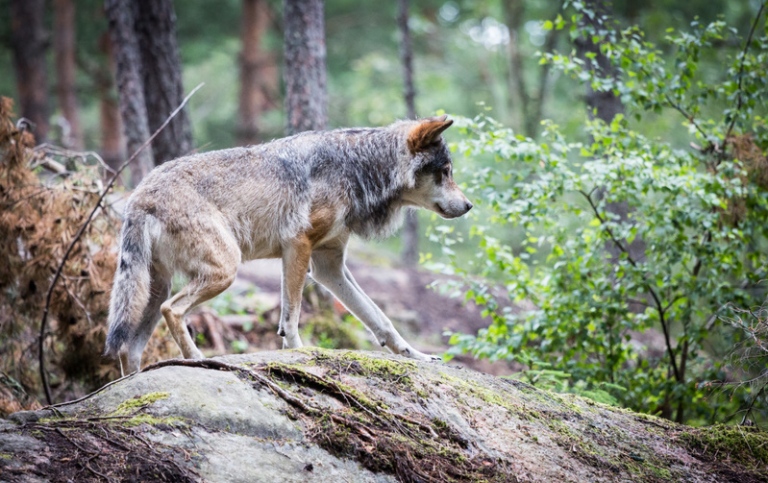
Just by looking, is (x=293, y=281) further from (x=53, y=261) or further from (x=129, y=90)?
(x=129, y=90)

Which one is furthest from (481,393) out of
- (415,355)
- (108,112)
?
(108,112)

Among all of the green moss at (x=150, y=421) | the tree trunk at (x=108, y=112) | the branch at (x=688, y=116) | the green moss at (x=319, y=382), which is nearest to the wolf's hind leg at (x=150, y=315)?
the green moss at (x=319, y=382)

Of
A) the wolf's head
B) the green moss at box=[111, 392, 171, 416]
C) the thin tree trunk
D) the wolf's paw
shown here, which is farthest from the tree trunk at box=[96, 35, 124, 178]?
the green moss at box=[111, 392, 171, 416]

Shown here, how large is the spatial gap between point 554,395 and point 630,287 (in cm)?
232

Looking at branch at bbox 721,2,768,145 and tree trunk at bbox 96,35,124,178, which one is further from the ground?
branch at bbox 721,2,768,145

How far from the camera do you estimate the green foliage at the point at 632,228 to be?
6938mm

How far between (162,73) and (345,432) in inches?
294

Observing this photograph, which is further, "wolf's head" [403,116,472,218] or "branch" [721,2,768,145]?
"branch" [721,2,768,145]

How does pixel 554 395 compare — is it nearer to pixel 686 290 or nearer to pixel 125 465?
pixel 686 290

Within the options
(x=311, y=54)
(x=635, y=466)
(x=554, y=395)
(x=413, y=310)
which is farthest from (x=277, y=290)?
(x=635, y=466)

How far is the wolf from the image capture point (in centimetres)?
512

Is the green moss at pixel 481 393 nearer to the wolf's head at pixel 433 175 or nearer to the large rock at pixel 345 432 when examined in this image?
the large rock at pixel 345 432

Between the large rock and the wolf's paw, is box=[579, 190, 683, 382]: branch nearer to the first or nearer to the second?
the large rock

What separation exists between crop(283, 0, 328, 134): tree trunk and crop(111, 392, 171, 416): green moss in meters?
5.85
